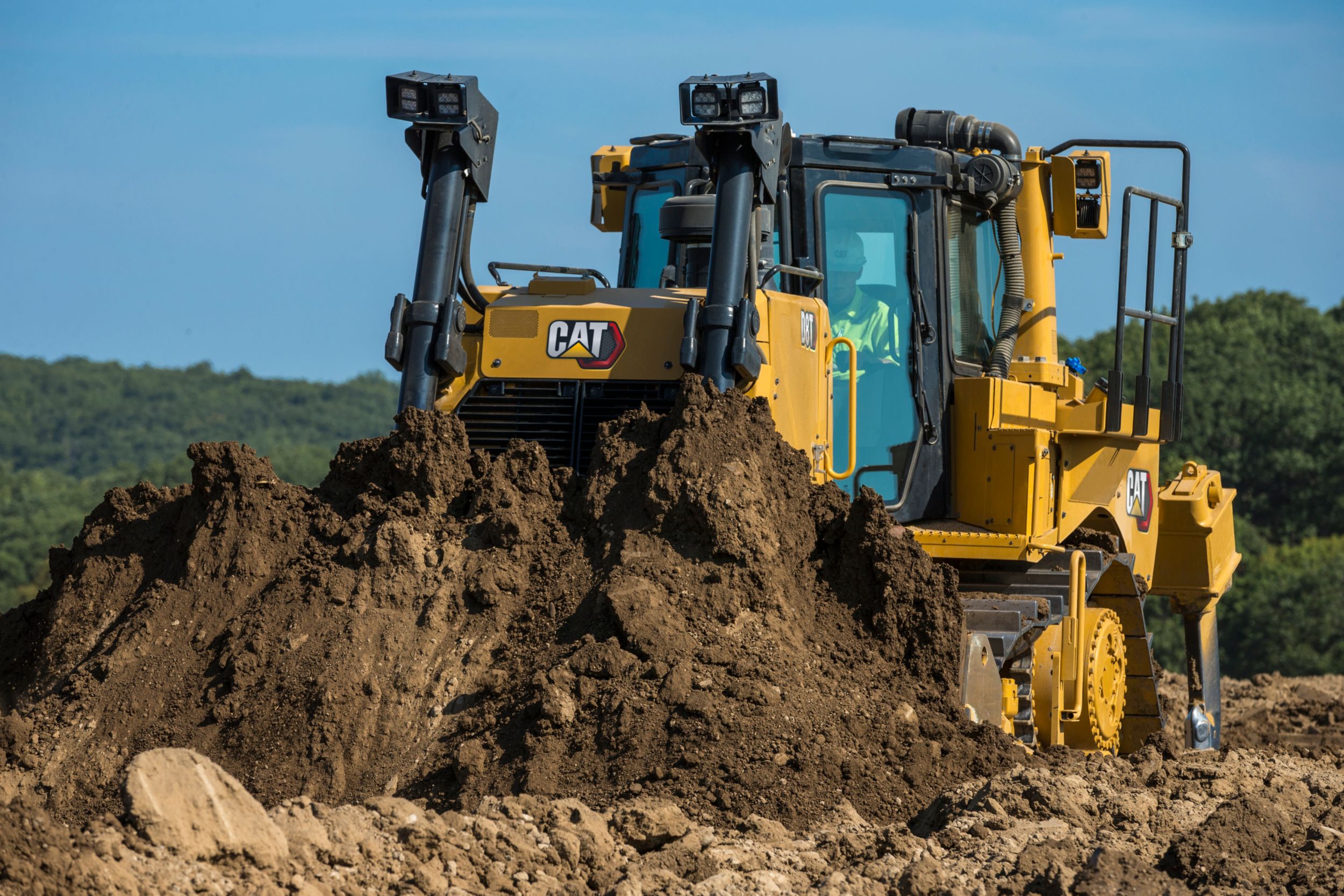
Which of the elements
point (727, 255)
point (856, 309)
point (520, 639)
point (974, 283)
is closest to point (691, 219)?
point (727, 255)

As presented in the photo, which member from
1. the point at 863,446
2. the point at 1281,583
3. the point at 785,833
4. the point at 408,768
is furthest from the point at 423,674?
the point at 1281,583

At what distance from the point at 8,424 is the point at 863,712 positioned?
85.2m

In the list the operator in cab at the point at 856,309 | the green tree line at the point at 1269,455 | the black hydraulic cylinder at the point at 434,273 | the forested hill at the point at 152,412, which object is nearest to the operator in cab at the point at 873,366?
the operator in cab at the point at 856,309

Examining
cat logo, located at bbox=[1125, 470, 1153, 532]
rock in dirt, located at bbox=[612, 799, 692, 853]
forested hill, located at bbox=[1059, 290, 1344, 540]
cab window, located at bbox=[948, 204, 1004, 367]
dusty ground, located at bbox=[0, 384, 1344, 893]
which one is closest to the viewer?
dusty ground, located at bbox=[0, 384, 1344, 893]

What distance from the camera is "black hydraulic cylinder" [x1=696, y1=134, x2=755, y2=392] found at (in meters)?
6.87

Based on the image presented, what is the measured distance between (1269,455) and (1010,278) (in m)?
32.4

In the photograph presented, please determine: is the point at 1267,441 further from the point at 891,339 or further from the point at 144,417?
the point at 144,417

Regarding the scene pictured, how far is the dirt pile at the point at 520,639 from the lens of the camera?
5.93m

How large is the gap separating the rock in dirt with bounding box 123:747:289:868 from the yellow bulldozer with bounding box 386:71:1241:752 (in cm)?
258

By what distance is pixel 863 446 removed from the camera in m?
8.25

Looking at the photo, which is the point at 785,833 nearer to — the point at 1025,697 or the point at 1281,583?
the point at 1025,697

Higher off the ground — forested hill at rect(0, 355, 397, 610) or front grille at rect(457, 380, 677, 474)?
forested hill at rect(0, 355, 397, 610)

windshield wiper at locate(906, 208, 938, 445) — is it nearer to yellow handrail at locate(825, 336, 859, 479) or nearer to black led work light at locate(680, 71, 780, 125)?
yellow handrail at locate(825, 336, 859, 479)

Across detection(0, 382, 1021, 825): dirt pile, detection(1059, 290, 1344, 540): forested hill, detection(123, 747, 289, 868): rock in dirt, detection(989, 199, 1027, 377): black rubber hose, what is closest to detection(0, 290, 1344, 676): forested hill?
detection(1059, 290, 1344, 540): forested hill
